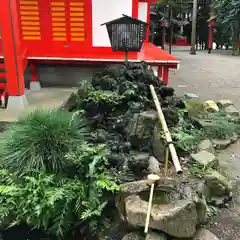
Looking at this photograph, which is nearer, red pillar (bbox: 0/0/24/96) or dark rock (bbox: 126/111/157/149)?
dark rock (bbox: 126/111/157/149)

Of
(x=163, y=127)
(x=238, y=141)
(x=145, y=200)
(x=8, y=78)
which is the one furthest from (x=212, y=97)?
(x=145, y=200)

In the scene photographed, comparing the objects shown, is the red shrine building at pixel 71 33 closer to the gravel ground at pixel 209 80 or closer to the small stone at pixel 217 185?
the gravel ground at pixel 209 80

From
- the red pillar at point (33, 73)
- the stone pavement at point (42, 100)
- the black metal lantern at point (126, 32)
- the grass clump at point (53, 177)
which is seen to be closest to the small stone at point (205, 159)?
the grass clump at point (53, 177)

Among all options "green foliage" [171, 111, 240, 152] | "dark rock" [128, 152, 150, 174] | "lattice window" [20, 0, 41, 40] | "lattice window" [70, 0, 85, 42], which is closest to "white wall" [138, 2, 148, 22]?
"lattice window" [70, 0, 85, 42]

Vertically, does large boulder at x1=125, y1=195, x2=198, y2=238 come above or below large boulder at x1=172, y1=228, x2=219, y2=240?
above

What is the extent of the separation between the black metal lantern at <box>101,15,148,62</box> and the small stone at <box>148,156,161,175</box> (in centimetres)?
182

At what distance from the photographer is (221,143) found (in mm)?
4020

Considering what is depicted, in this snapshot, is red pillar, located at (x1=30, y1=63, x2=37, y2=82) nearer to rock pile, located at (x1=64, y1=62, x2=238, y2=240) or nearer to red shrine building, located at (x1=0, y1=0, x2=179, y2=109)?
red shrine building, located at (x1=0, y1=0, x2=179, y2=109)

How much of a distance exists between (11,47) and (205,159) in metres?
3.49

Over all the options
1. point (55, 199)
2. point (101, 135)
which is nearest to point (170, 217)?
point (55, 199)

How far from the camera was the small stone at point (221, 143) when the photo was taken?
3.98 m

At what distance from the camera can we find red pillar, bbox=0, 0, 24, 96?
4.61 meters

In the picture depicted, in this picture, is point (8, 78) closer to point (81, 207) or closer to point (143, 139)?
point (143, 139)

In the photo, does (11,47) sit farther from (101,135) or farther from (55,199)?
(55,199)
